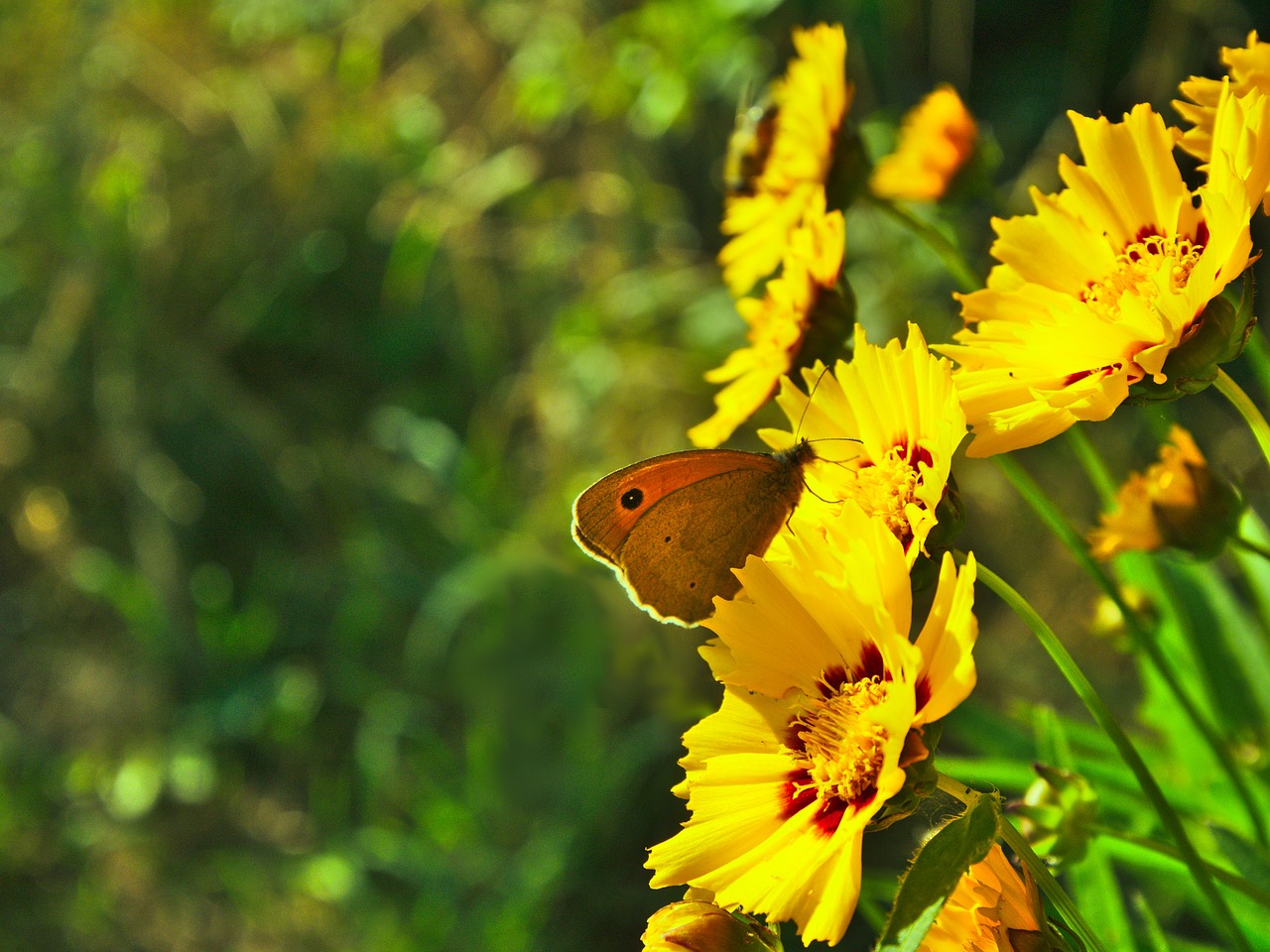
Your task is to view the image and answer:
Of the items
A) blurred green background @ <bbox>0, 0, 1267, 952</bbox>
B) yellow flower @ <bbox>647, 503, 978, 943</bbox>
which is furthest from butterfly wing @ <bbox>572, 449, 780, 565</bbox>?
blurred green background @ <bbox>0, 0, 1267, 952</bbox>

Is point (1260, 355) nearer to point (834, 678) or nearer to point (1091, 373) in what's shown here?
point (1091, 373)

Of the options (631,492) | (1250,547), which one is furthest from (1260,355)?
(631,492)

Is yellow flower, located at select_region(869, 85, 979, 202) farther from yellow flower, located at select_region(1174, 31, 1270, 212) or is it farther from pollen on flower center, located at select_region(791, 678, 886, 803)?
pollen on flower center, located at select_region(791, 678, 886, 803)

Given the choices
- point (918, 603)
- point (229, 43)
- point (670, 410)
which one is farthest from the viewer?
point (229, 43)

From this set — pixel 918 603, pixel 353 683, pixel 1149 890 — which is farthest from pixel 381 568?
pixel 918 603

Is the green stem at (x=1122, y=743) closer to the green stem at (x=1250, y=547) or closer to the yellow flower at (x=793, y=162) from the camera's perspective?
the green stem at (x=1250, y=547)

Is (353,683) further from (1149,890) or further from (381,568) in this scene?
(1149,890)
